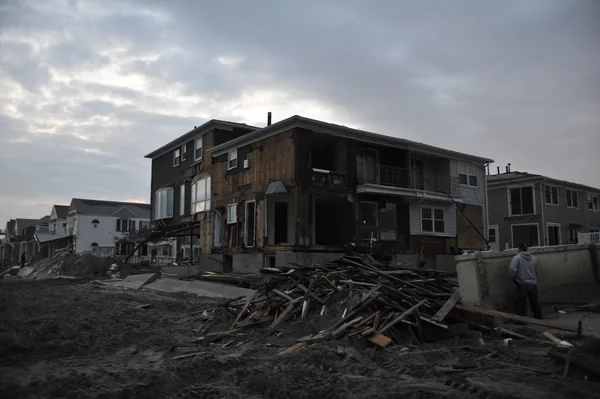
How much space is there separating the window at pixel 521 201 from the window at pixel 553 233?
5.44 feet

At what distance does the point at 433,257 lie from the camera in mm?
26125

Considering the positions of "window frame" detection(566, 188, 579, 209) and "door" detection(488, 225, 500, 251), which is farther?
"window frame" detection(566, 188, 579, 209)

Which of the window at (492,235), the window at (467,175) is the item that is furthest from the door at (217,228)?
the window at (492,235)

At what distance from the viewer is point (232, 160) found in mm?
25859

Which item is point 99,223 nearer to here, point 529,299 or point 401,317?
point 401,317

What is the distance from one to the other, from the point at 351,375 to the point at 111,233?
55.2m

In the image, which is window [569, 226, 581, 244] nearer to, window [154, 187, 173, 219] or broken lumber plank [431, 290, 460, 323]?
window [154, 187, 173, 219]

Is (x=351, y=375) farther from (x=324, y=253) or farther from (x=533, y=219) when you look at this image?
(x=533, y=219)

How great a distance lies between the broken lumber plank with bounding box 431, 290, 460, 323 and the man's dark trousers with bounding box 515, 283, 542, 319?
4.31ft

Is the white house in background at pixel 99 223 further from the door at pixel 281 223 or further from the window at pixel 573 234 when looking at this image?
the window at pixel 573 234

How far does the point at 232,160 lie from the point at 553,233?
22661 mm

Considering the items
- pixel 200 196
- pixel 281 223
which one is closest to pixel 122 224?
pixel 200 196

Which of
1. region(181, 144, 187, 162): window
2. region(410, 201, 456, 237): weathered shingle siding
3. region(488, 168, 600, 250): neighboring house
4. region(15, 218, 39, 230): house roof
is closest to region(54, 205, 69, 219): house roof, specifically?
region(15, 218, 39, 230): house roof

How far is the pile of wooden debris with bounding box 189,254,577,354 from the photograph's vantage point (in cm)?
838
